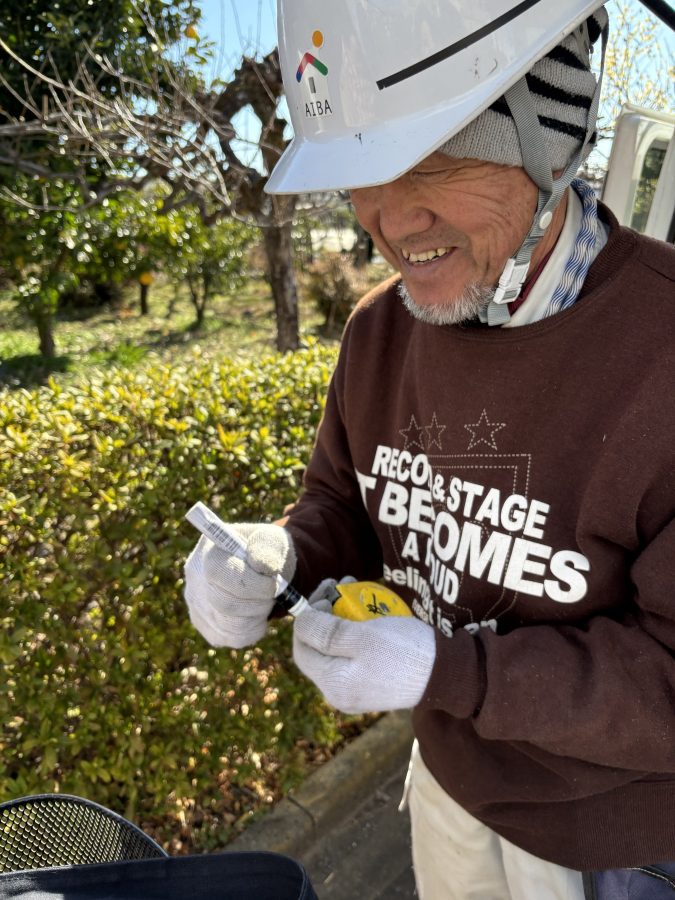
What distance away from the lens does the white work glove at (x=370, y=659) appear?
1374 millimetres

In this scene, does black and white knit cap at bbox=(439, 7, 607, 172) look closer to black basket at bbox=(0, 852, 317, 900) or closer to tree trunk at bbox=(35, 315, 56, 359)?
black basket at bbox=(0, 852, 317, 900)

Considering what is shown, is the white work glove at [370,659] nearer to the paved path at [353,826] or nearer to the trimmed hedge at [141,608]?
the trimmed hedge at [141,608]

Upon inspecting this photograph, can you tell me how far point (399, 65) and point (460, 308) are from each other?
47 centimetres

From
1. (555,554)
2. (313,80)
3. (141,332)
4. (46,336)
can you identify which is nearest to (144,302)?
(141,332)

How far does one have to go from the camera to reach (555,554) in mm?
1396

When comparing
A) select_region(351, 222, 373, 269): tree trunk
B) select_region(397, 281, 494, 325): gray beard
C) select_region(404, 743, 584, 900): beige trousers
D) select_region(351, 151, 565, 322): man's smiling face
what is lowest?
select_region(351, 222, 373, 269): tree trunk

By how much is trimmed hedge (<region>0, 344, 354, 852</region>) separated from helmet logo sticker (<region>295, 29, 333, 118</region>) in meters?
1.28

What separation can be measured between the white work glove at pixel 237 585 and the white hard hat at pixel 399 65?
80 centimetres

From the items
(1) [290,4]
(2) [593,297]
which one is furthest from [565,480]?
(1) [290,4]

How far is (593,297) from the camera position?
1.37 meters

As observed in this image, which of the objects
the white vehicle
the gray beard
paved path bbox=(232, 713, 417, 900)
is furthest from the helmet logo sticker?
paved path bbox=(232, 713, 417, 900)

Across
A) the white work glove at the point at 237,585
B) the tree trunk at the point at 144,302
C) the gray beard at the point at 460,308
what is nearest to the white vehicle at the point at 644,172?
the gray beard at the point at 460,308

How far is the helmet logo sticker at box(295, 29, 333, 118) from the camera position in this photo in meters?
1.38

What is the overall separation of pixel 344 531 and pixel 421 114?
1.08 m
